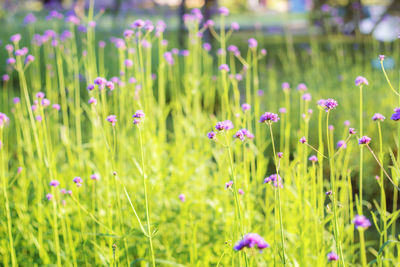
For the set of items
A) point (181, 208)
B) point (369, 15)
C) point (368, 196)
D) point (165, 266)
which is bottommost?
point (368, 196)

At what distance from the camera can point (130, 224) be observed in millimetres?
2115

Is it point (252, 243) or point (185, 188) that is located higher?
point (252, 243)

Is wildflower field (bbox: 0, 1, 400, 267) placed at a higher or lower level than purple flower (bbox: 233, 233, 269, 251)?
lower

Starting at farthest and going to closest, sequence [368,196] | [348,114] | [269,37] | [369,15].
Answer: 1. [269,37]
2. [369,15]
3. [348,114]
4. [368,196]

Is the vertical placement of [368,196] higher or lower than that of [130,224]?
lower

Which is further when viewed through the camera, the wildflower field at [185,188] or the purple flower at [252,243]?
the wildflower field at [185,188]

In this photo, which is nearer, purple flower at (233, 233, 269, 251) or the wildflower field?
purple flower at (233, 233, 269, 251)

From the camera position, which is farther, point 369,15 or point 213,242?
point 369,15

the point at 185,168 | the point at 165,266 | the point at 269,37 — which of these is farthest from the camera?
the point at 269,37

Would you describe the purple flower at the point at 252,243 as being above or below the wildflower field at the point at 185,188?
above

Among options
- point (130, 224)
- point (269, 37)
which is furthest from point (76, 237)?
point (269, 37)

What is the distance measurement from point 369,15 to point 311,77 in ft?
11.2

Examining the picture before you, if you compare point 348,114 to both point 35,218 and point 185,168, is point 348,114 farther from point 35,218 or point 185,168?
point 35,218

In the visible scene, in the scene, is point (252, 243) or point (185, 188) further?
point (185, 188)
